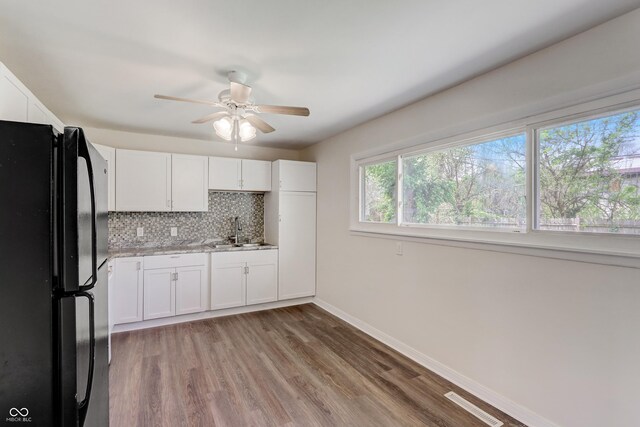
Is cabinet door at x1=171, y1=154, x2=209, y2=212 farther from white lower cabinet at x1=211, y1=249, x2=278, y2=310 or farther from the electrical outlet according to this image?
the electrical outlet

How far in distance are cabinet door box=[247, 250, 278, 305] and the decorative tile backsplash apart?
1.93 feet

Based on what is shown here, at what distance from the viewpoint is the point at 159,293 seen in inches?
141

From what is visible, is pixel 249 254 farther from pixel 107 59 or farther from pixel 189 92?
pixel 107 59

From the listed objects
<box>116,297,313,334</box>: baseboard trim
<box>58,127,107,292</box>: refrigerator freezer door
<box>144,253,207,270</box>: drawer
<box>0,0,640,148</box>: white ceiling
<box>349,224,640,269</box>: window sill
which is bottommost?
<box>116,297,313,334</box>: baseboard trim

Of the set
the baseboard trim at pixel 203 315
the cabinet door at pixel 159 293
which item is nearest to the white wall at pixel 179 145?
the cabinet door at pixel 159 293

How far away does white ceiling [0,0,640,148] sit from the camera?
1522 millimetres

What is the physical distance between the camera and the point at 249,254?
13.4 feet

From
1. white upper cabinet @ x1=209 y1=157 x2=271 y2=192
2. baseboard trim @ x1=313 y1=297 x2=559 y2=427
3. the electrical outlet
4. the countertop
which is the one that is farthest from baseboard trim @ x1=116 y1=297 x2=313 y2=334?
the electrical outlet

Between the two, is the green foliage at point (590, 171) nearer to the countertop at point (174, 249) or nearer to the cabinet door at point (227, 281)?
the countertop at point (174, 249)

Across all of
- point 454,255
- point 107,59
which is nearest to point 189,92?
point 107,59

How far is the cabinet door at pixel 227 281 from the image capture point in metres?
3.87

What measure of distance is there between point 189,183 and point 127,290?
4.82 feet

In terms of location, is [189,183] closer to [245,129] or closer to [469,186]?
[245,129]

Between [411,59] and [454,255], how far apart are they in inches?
60.2
